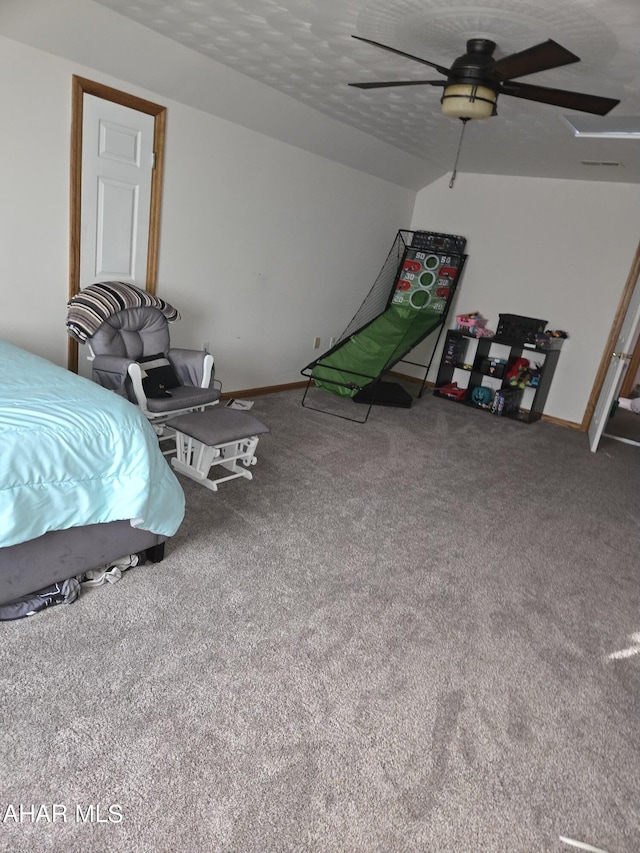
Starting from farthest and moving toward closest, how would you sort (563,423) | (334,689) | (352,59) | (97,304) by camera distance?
1. (563,423)
2. (97,304)
3. (352,59)
4. (334,689)

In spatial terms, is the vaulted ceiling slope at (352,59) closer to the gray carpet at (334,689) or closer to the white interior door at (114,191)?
the white interior door at (114,191)

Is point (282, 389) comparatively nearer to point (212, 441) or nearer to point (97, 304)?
point (97, 304)

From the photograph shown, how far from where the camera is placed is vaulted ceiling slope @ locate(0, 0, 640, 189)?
245 cm

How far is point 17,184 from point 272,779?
10.6ft

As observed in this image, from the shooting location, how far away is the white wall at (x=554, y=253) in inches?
208

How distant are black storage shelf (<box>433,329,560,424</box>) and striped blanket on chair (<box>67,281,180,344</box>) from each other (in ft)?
11.6

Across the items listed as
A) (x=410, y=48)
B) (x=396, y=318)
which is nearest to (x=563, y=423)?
(x=396, y=318)

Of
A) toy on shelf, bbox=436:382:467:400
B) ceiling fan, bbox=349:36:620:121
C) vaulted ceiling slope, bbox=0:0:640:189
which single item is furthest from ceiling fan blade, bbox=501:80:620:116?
toy on shelf, bbox=436:382:467:400

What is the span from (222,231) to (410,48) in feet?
6.58

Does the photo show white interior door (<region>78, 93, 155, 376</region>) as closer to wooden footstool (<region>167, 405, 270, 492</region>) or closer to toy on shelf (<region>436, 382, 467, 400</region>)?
wooden footstool (<region>167, 405, 270, 492</region>)

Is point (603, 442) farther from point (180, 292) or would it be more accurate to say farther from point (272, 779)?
point (272, 779)

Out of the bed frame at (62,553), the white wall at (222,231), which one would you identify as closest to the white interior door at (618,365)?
the white wall at (222,231)

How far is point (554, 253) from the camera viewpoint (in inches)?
220

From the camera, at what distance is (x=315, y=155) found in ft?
16.2
